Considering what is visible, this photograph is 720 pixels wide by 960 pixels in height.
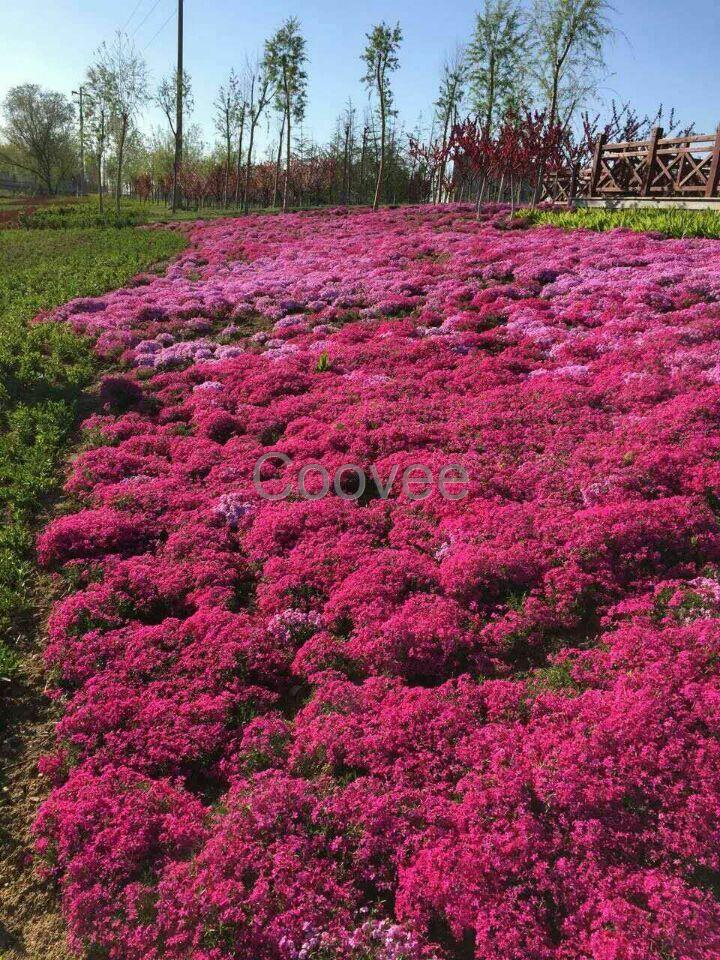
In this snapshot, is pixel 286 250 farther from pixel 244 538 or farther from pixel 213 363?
pixel 244 538

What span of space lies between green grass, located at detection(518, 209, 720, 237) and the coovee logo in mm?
17063

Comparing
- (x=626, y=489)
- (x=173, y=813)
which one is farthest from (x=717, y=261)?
(x=173, y=813)

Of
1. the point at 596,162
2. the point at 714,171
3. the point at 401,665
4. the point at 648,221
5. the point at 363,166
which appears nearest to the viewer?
the point at 401,665

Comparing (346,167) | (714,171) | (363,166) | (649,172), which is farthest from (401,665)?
(363,166)

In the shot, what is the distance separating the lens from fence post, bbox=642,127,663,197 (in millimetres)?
27062

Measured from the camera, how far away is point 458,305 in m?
17.6

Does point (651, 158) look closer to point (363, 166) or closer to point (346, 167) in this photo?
point (346, 167)

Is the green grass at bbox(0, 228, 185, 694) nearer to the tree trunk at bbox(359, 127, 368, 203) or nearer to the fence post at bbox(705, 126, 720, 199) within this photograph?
the fence post at bbox(705, 126, 720, 199)

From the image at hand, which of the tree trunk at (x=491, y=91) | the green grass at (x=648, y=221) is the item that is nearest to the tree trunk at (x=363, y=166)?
the tree trunk at (x=491, y=91)

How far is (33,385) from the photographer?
13789mm

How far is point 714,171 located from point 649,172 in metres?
4.42

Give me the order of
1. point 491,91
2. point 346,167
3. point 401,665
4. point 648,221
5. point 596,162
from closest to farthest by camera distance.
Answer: point 401,665
point 648,221
point 596,162
point 491,91
point 346,167

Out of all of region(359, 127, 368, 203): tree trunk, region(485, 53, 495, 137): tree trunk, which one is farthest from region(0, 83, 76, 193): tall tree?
region(485, 53, 495, 137): tree trunk

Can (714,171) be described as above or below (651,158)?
below
